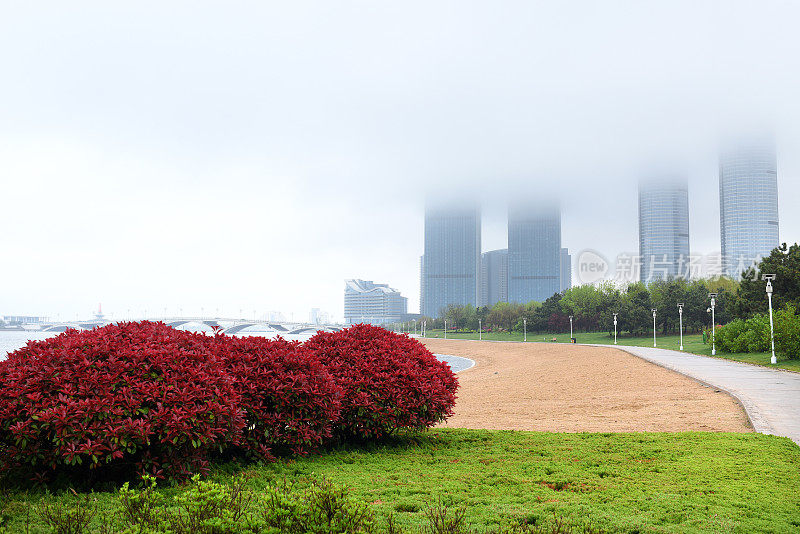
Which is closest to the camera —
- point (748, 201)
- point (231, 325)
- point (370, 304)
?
point (231, 325)

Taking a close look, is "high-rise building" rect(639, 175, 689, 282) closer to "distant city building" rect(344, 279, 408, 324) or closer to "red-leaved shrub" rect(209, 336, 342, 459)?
"distant city building" rect(344, 279, 408, 324)

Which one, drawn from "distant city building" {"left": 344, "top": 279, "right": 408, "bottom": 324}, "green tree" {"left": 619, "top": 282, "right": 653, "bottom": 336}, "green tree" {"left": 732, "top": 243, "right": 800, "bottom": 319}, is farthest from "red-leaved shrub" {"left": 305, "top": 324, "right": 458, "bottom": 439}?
"distant city building" {"left": 344, "top": 279, "right": 408, "bottom": 324}

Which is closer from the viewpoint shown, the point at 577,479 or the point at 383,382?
the point at 577,479

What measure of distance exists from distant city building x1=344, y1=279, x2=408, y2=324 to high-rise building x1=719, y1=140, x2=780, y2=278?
314ft

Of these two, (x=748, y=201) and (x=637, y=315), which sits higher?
(x=748, y=201)

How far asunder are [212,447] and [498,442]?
353 centimetres

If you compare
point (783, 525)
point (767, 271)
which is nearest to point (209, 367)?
point (783, 525)

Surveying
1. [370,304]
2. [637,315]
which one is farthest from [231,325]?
[370,304]

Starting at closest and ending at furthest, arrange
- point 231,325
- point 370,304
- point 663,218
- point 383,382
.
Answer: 1. point 383,382
2. point 231,325
3. point 663,218
4. point 370,304

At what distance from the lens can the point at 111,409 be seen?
13.4ft

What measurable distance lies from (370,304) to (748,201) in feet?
364

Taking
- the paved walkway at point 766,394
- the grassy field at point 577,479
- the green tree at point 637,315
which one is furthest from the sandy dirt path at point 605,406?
the green tree at point 637,315

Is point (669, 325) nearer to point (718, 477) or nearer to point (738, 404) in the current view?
point (738, 404)

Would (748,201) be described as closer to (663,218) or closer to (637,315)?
(663,218)
